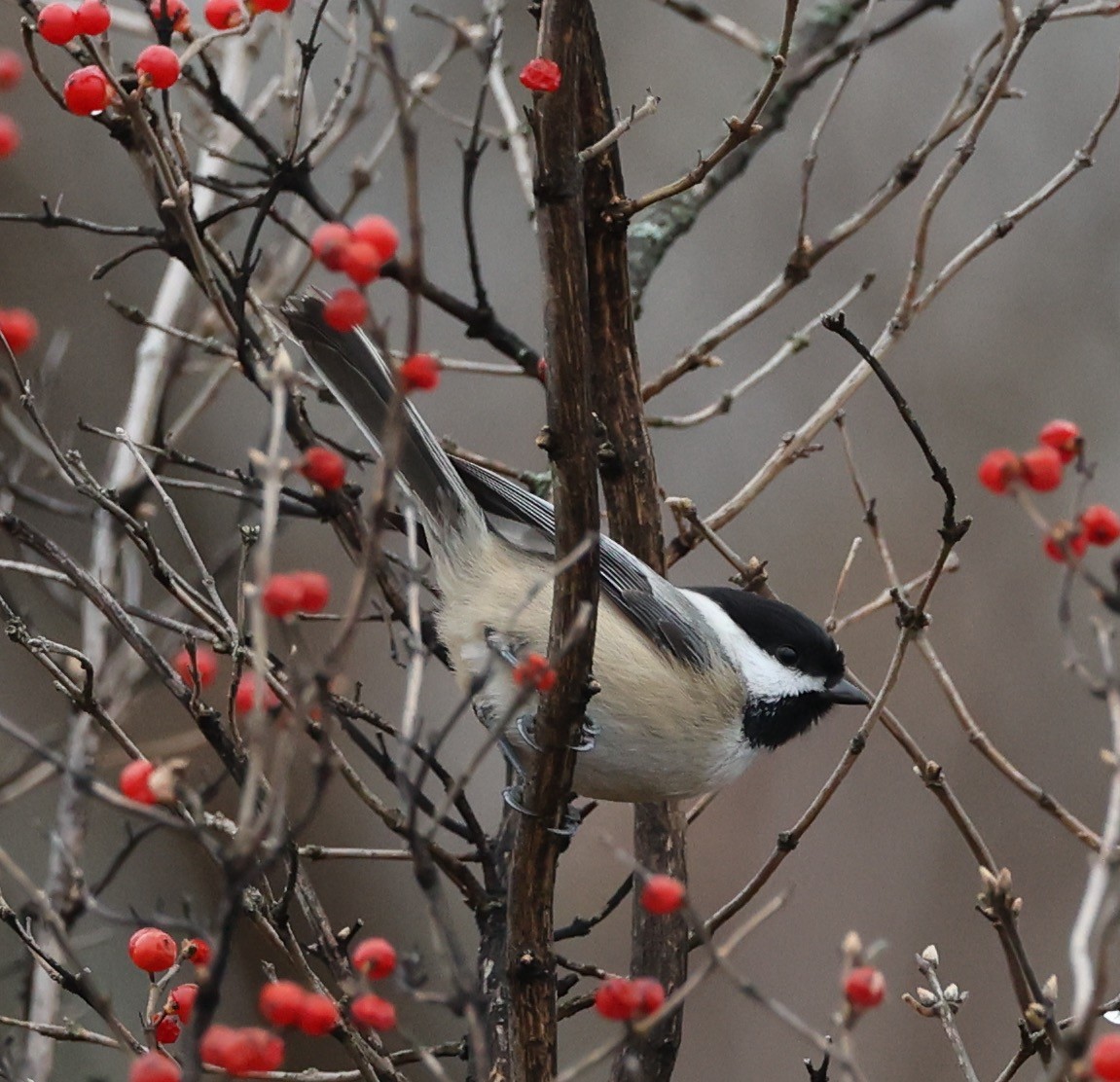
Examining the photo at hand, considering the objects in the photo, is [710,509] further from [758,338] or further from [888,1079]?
[888,1079]

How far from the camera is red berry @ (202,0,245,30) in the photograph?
291cm

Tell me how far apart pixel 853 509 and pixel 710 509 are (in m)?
0.69

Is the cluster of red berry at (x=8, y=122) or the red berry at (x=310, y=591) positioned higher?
the cluster of red berry at (x=8, y=122)

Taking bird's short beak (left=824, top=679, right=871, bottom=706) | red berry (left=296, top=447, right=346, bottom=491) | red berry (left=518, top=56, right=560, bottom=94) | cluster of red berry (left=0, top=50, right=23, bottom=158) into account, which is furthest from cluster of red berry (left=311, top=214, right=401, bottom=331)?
bird's short beak (left=824, top=679, right=871, bottom=706)

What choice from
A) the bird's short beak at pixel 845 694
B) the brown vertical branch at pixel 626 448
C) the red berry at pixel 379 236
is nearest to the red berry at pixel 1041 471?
the red berry at pixel 379 236

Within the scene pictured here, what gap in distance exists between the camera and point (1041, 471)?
213cm

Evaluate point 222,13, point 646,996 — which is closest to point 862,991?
point 646,996

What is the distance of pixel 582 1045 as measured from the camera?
600cm

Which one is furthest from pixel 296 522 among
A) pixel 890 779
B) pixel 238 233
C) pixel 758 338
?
pixel 890 779

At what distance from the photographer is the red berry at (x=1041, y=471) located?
212cm

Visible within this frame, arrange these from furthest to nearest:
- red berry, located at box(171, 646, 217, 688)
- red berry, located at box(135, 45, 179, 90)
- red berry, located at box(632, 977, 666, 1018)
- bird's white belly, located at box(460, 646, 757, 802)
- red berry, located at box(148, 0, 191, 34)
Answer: red berry, located at box(171, 646, 217, 688) → bird's white belly, located at box(460, 646, 757, 802) → red berry, located at box(148, 0, 191, 34) → red berry, located at box(135, 45, 179, 90) → red berry, located at box(632, 977, 666, 1018)

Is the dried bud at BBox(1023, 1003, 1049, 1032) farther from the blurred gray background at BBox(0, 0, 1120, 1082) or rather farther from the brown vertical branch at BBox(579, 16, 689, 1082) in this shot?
the blurred gray background at BBox(0, 0, 1120, 1082)

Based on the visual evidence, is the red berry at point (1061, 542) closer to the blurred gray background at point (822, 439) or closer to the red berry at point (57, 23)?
the red berry at point (57, 23)

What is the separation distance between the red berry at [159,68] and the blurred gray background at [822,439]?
309 centimetres
